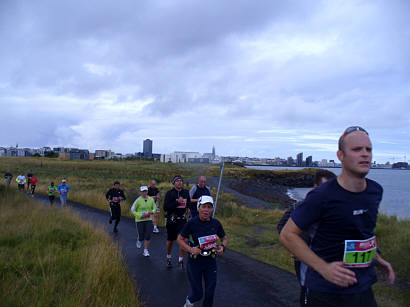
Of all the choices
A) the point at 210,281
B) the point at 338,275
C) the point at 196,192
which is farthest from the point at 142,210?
the point at 338,275

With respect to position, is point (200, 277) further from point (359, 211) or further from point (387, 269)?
point (359, 211)

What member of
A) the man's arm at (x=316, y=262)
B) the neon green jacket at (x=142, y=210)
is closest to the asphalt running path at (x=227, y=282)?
the neon green jacket at (x=142, y=210)

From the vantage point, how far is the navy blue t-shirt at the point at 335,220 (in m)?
2.21

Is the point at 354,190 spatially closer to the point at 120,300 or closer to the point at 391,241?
the point at 120,300

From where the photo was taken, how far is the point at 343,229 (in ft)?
7.30

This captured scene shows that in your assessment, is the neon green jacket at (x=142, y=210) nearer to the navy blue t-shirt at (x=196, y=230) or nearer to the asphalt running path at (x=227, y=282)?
the asphalt running path at (x=227, y=282)

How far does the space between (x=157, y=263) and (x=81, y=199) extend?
44.3 ft

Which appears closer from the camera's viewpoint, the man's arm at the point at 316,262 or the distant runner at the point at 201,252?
the man's arm at the point at 316,262

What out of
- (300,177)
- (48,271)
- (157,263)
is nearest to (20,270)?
(48,271)

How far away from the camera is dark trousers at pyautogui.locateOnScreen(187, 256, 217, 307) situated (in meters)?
4.32

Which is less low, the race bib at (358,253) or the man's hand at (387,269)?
the race bib at (358,253)

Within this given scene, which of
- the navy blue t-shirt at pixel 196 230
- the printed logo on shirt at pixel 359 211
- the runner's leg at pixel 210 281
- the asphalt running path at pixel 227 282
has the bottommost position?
the asphalt running path at pixel 227 282

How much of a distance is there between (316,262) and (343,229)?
1.02 feet

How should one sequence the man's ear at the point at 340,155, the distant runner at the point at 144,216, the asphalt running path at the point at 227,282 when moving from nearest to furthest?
1. the man's ear at the point at 340,155
2. the asphalt running path at the point at 227,282
3. the distant runner at the point at 144,216
